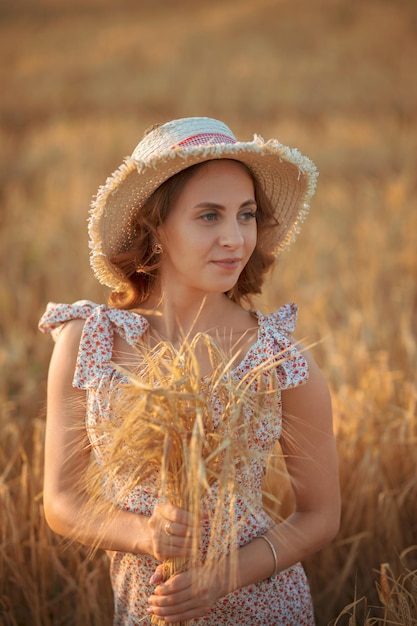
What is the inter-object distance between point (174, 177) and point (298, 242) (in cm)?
369

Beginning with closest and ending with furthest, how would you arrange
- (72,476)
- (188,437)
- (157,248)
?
(188,437) < (72,476) < (157,248)

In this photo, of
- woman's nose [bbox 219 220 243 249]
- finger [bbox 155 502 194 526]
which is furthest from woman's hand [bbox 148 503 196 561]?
woman's nose [bbox 219 220 243 249]

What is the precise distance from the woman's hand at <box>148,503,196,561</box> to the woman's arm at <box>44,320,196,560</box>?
0.10m

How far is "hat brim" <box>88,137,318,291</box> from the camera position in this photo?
4.84 ft

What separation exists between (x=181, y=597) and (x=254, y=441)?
36cm

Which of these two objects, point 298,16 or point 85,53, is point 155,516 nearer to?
point 85,53

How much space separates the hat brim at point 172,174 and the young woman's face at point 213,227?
0.05 meters

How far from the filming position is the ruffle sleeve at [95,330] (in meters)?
1.53

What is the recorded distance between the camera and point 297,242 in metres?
5.16

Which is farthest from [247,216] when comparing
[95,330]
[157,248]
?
[95,330]

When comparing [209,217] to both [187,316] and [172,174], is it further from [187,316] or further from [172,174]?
[187,316]

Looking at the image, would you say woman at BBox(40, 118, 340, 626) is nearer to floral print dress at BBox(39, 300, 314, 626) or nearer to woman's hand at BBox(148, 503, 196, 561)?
floral print dress at BBox(39, 300, 314, 626)

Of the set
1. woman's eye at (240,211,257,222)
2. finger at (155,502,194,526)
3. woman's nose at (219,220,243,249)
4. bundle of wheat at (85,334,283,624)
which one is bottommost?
finger at (155,502,194,526)

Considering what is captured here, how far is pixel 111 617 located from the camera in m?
1.93
